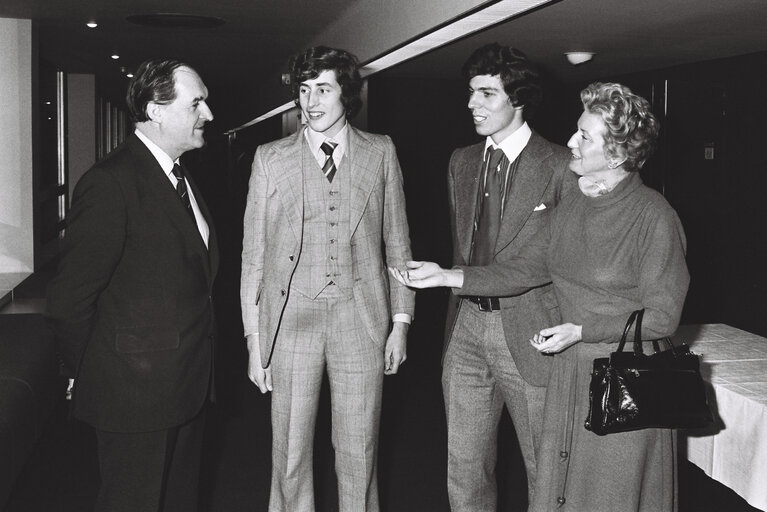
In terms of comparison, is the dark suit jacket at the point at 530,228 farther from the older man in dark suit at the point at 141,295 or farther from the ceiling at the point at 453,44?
the ceiling at the point at 453,44

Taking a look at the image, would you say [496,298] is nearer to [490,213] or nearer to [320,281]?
[490,213]

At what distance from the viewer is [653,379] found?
254 cm

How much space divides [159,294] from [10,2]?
687cm

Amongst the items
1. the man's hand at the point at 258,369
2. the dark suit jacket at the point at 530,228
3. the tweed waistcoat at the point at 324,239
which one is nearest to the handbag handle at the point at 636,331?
the dark suit jacket at the point at 530,228

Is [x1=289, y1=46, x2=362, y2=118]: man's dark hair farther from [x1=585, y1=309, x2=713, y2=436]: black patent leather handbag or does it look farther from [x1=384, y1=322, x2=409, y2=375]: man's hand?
[x1=585, y1=309, x2=713, y2=436]: black patent leather handbag

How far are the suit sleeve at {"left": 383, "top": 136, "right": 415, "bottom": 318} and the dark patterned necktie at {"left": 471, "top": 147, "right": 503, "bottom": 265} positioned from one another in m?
0.26

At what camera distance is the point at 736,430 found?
326 centimetres

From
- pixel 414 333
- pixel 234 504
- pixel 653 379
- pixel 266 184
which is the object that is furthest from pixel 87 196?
pixel 414 333

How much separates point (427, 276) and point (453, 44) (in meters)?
6.26

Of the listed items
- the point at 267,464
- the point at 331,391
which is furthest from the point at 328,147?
the point at 267,464

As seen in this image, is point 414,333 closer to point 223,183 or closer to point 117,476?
point 117,476

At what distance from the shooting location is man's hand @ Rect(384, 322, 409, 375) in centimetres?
321

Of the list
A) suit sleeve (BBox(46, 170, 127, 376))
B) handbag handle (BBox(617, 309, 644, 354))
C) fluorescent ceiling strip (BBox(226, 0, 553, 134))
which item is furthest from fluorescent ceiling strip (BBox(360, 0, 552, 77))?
suit sleeve (BBox(46, 170, 127, 376))

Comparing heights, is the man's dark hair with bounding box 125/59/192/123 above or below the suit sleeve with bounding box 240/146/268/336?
above
